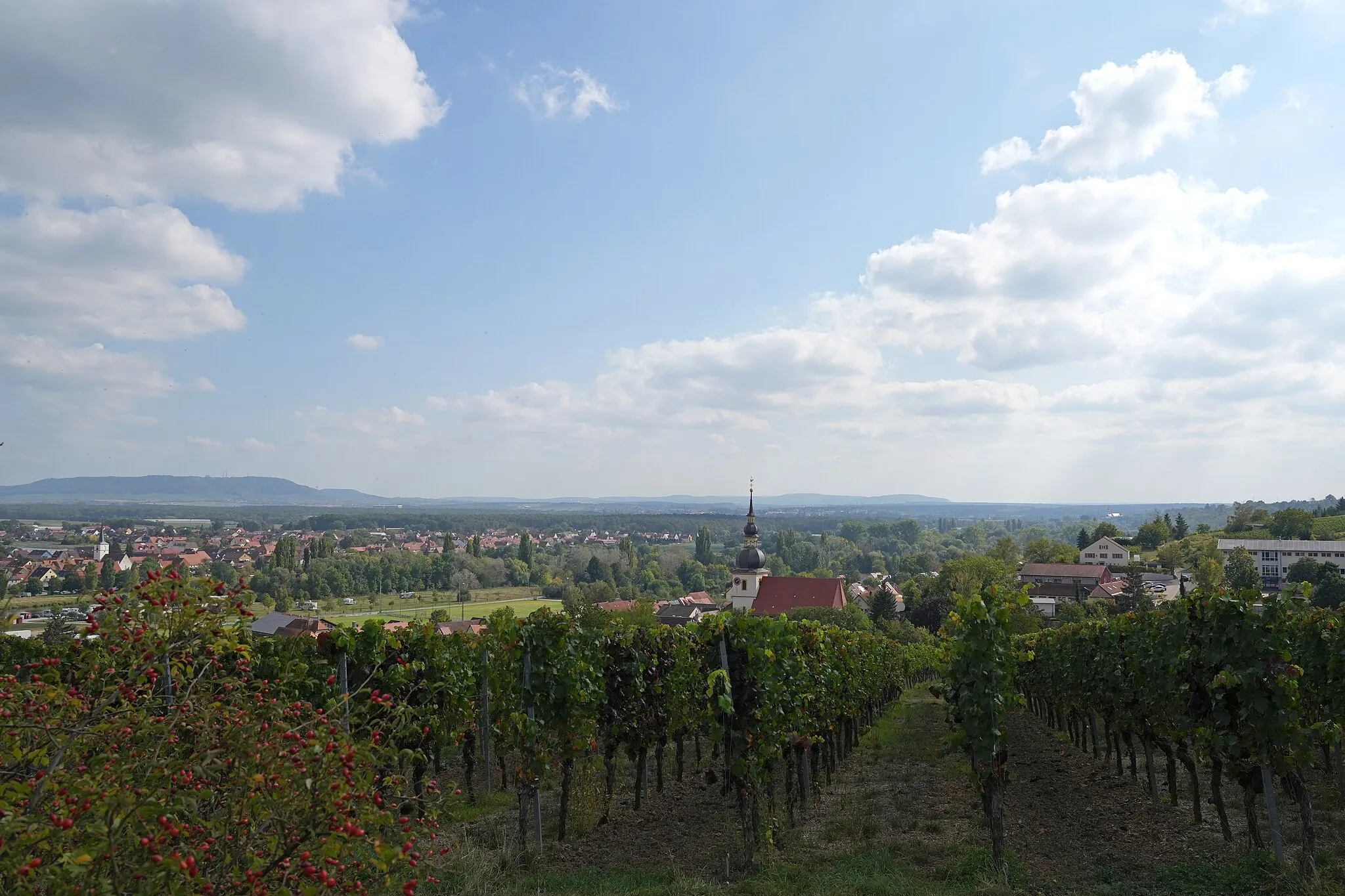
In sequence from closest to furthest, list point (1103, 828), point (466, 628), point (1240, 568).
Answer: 1. point (1103, 828)
2. point (466, 628)
3. point (1240, 568)

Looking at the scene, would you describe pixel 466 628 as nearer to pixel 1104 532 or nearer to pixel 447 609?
pixel 447 609

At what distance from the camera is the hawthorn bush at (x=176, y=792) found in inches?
98.8

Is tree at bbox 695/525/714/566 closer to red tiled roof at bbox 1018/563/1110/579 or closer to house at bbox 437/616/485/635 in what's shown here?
red tiled roof at bbox 1018/563/1110/579

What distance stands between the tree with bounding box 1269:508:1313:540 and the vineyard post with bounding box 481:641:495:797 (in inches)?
5084

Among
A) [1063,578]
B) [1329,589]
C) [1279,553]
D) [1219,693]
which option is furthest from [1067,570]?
[1219,693]

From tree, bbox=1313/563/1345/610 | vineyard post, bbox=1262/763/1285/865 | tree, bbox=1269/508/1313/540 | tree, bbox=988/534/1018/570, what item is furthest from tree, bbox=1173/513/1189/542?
vineyard post, bbox=1262/763/1285/865

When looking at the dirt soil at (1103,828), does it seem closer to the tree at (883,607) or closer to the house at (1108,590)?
the tree at (883,607)

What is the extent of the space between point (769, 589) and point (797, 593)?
2.86 meters

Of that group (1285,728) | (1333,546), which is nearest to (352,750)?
(1285,728)

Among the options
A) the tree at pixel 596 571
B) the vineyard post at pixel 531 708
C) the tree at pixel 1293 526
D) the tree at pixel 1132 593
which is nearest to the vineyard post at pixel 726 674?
the vineyard post at pixel 531 708

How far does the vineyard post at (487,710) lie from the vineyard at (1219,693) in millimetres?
7711

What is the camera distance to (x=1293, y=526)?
4112 inches

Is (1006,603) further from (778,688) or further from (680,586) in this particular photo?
(680,586)

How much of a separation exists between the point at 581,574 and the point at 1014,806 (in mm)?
133681
